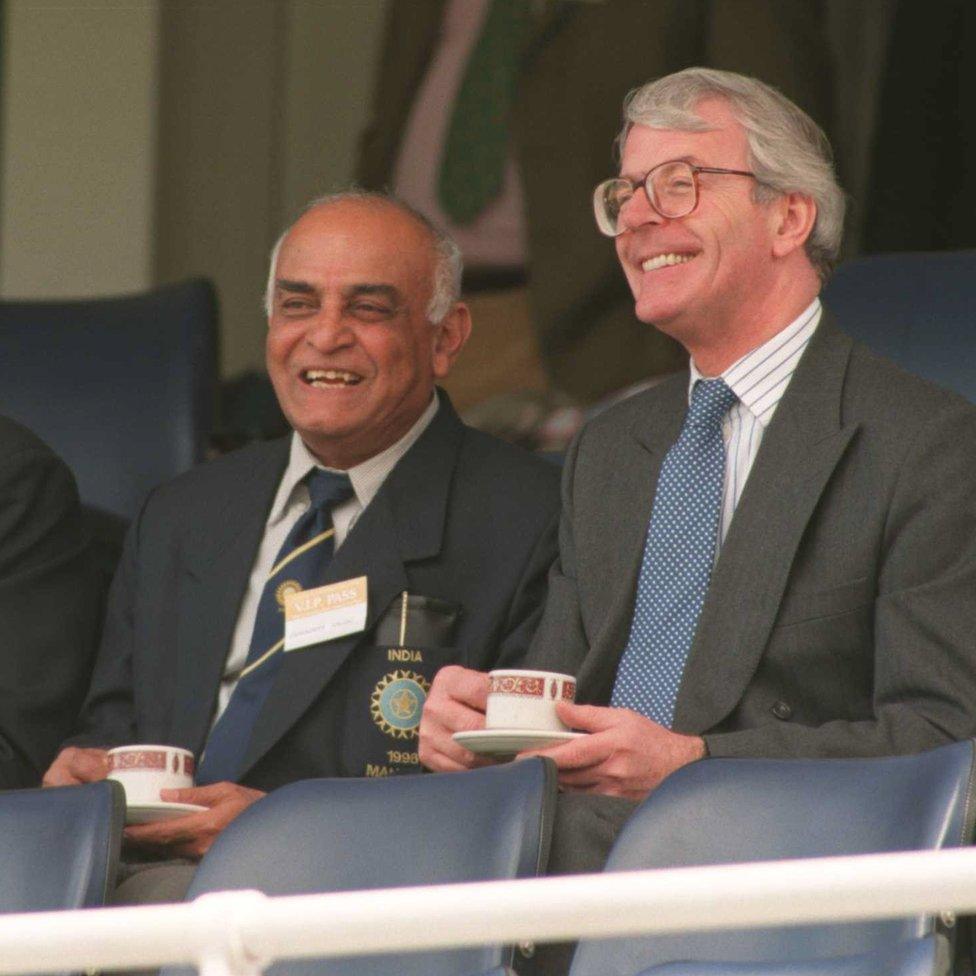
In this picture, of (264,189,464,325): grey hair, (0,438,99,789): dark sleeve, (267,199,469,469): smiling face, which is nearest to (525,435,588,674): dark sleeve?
(267,199,469,469): smiling face

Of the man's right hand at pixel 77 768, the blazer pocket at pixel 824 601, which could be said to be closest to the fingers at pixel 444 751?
the blazer pocket at pixel 824 601

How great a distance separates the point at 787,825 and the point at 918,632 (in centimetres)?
42

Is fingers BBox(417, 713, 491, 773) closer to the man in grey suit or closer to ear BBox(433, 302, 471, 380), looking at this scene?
the man in grey suit

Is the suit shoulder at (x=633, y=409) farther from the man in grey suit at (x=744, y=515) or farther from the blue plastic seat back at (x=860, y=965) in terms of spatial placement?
the blue plastic seat back at (x=860, y=965)

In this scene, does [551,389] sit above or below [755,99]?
below

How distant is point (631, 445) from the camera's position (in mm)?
2732

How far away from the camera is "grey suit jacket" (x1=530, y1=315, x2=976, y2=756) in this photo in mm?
2256

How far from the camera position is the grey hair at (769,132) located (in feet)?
8.82

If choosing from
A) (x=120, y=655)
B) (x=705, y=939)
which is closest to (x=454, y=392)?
(x=120, y=655)

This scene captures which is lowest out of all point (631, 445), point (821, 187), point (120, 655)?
point (120, 655)

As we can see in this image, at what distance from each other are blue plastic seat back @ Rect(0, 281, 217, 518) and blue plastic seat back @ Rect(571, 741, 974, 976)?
1.84m

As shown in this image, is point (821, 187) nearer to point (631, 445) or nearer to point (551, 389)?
point (631, 445)

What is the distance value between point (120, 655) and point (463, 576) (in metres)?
0.54

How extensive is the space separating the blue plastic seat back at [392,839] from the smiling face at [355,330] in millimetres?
962
